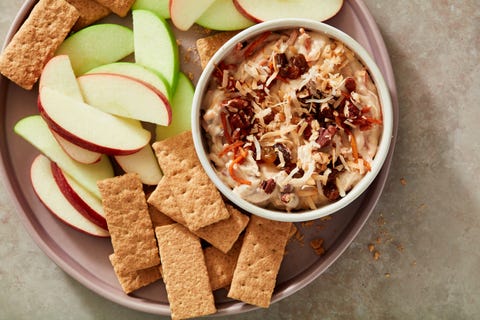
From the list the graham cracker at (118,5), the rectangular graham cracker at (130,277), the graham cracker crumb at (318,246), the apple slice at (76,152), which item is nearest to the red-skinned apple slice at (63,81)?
the apple slice at (76,152)

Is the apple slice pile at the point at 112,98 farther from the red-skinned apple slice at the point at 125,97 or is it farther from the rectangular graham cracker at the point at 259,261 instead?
the rectangular graham cracker at the point at 259,261

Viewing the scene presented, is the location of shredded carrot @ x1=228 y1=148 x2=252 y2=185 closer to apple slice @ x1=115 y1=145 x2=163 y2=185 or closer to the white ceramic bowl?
the white ceramic bowl

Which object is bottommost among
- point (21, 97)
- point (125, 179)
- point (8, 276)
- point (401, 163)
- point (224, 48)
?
point (8, 276)

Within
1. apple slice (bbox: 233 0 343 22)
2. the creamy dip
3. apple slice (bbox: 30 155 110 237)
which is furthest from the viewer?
apple slice (bbox: 30 155 110 237)

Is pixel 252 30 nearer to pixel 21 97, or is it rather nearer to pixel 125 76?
pixel 125 76

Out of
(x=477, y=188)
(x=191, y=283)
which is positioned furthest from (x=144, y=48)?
(x=477, y=188)

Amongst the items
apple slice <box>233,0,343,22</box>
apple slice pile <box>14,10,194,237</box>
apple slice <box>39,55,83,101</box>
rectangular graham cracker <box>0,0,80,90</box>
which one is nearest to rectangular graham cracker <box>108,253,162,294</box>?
apple slice pile <box>14,10,194,237</box>
